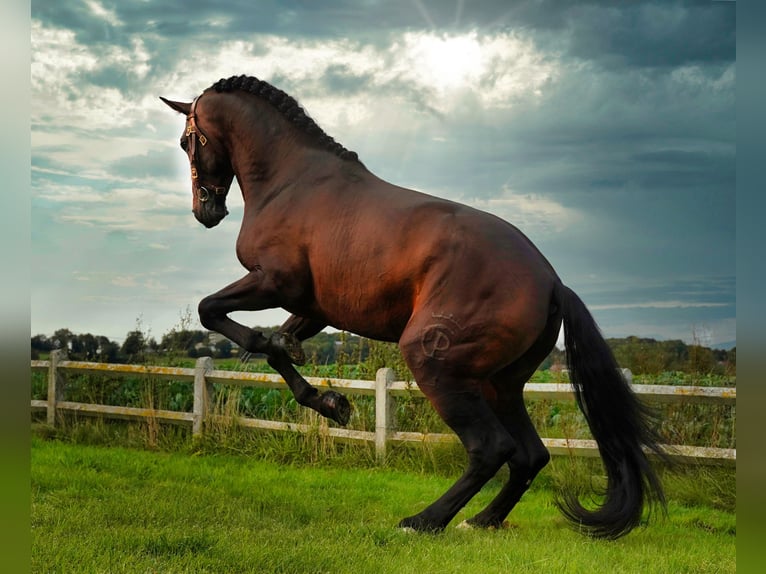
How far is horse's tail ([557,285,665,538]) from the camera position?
4617 mm

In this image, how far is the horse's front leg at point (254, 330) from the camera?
15.8 feet

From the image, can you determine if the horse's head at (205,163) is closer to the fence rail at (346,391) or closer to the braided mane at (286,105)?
the braided mane at (286,105)

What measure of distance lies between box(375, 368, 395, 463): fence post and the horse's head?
3500 mm

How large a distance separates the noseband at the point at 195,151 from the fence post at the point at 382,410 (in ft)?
11.8

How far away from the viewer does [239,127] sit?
17.4 feet

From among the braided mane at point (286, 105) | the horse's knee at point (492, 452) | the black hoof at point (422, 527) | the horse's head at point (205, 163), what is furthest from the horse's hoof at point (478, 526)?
the horse's head at point (205, 163)

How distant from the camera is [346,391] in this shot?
8.72 metres

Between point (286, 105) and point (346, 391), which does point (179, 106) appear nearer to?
point (286, 105)

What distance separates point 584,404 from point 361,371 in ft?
15.8

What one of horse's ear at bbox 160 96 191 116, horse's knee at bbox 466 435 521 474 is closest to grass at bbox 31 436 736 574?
horse's knee at bbox 466 435 521 474

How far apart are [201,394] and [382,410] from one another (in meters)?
2.65

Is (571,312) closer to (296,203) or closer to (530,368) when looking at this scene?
(530,368)

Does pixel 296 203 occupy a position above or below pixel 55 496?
above

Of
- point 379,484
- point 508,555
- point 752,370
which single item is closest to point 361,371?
point 379,484
